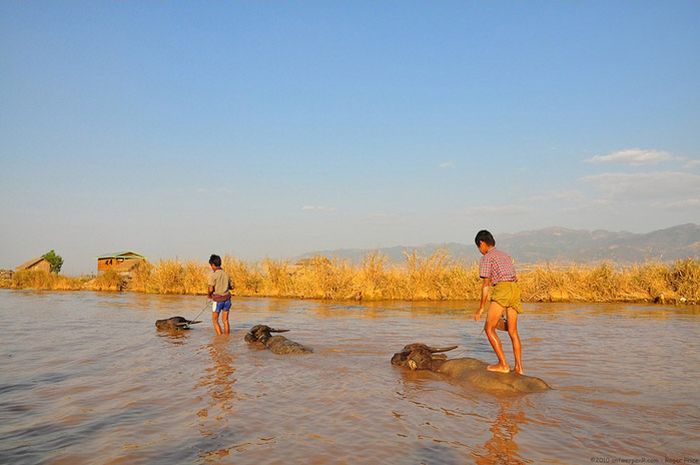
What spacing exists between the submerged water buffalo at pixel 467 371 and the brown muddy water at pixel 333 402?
278mm

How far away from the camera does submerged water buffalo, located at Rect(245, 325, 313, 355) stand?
10289 mm

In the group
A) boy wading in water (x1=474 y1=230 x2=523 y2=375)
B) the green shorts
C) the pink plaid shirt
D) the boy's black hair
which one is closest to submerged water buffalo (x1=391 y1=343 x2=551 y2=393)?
boy wading in water (x1=474 y1=230 x2=523 y2=375)

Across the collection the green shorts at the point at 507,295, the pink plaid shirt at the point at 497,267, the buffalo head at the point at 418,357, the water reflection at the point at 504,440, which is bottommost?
the water reflection at the point at 504,440

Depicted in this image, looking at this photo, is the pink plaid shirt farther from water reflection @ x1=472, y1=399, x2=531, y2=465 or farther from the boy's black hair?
water reflection @ x1=472, y1=399, x2=531, y2=465

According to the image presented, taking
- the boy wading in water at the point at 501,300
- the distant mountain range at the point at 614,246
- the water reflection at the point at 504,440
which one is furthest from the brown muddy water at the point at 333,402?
the distant mountain range at the point at 614,246

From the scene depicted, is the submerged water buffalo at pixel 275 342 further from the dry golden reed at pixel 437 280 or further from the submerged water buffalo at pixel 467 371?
the dry golden reed at pixel 437 280

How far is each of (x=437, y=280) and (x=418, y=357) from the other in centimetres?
1523

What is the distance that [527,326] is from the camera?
47.4 ft

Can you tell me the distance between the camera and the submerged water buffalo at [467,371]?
7145mm

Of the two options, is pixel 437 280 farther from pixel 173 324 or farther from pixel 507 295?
pixel 507 295

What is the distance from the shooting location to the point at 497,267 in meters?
7.70

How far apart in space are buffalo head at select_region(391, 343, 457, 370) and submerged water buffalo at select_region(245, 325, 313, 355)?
2312 millimetres

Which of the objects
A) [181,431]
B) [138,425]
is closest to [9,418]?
[138,425]

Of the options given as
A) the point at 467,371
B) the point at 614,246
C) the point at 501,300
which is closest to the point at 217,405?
the point at 467,371
